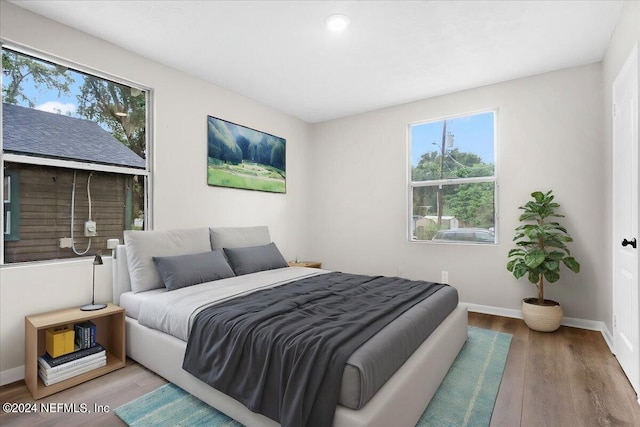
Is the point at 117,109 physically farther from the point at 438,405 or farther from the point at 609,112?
the point at 609,112

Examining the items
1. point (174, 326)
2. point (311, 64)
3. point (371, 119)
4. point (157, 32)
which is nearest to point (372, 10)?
point (311, 64)

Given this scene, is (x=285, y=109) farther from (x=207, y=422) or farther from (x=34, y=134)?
(x=207, y=422)

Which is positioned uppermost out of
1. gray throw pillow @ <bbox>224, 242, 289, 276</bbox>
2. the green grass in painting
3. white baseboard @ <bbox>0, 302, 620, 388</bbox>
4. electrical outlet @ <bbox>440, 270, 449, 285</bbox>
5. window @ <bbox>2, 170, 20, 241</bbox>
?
the green grass in painting

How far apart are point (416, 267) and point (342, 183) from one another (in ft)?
5.44

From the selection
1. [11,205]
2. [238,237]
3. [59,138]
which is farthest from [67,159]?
[238,237]

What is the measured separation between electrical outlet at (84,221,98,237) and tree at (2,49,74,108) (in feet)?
3.26

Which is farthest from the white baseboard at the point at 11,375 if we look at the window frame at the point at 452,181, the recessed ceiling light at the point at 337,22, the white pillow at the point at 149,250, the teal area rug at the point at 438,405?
the window frame at the point at 452,181

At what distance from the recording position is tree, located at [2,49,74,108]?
7.80 ft

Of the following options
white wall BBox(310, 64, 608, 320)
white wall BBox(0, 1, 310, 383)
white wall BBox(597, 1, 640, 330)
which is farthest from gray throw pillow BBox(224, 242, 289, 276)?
white wall BBox(597, 1, 640, 330)

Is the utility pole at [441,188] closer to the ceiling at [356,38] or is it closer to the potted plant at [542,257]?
the ceiling at [356,38]

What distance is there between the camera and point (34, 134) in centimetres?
247

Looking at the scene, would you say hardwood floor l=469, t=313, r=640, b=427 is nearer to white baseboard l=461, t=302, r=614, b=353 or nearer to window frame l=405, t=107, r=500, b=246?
white baseboard l=461, t=302, r=614, b=353

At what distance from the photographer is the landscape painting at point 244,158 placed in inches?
148

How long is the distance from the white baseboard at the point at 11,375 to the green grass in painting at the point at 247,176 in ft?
7.29
